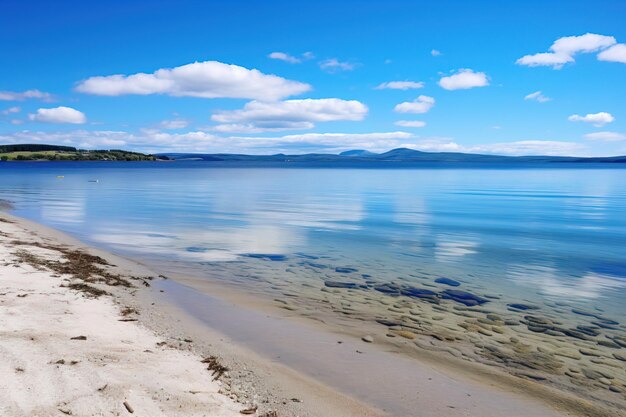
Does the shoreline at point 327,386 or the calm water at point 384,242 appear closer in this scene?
the shoreline at point 327,386

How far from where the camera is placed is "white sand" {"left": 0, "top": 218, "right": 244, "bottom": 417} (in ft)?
20.7

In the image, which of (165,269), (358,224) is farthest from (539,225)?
(165,269)

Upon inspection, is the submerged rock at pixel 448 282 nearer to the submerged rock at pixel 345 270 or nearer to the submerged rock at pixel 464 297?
the submerged rock at pixel 464 297

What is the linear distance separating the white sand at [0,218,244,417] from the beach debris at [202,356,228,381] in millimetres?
127

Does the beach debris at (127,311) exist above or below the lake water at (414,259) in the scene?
above

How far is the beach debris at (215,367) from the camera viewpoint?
26.2ft

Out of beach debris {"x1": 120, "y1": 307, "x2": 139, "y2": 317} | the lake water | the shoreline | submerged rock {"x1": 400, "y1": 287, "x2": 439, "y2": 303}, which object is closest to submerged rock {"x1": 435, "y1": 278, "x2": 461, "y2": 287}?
the lake water

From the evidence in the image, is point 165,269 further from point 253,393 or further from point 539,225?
point 539,225

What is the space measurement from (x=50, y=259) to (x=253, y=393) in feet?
42.9

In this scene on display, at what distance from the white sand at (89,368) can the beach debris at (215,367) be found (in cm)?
13

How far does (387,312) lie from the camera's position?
13.3 meters

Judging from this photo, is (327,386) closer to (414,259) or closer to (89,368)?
(89,368)

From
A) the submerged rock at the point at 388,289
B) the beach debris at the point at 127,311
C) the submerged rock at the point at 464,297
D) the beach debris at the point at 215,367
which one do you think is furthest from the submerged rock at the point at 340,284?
the beach debris at the point at 215,367

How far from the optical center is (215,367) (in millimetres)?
8320
